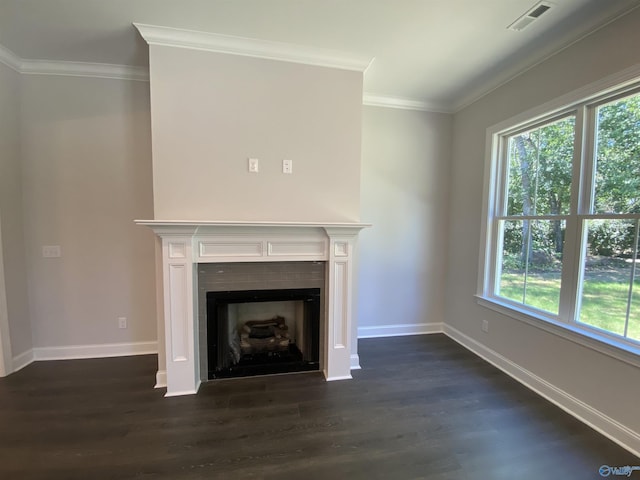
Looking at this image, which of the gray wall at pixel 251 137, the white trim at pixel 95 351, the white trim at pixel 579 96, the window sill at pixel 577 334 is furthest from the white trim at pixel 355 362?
the white trim at pixel 579 96

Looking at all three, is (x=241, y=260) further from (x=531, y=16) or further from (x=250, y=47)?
(x=531, y=16)

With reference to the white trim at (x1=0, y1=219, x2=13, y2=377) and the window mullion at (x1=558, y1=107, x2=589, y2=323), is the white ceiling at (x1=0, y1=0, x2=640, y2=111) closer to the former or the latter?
the window mullion at (x1=558, y1=107, x2=589, y2=323)

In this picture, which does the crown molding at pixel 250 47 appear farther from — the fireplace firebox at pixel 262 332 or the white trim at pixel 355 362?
the white trim at pixel 355 362

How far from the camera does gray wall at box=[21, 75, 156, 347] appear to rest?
249cm

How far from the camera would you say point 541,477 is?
4.86ft

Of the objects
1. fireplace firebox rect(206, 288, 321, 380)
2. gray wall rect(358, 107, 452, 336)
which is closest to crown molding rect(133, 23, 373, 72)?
gray wall rect(358, 107, 452, 336)

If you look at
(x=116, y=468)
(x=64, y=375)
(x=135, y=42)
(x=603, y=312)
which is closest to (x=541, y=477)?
(x=603, y=312)

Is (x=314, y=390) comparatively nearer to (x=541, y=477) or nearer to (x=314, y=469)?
(x=314, y=469)

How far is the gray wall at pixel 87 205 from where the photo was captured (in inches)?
98.0

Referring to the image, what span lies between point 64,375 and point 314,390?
7.14 feet

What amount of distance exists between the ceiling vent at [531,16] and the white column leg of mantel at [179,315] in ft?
9.30

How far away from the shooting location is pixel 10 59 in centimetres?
231

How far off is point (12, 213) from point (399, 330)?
4.02 metres

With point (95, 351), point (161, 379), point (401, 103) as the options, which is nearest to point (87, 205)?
point (95, 351)
